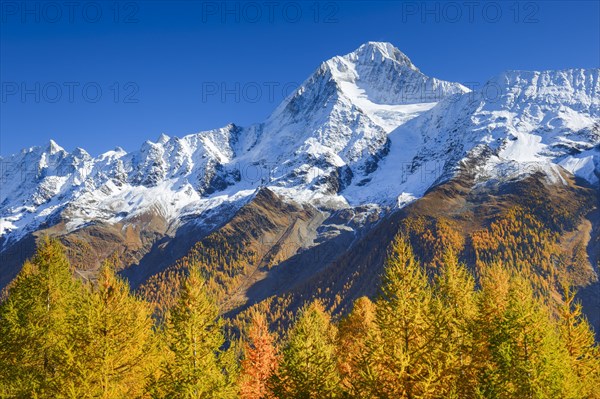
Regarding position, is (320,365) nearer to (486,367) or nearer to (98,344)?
(486,367)

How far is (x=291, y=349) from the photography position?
1122 inches

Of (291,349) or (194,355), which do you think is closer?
(194,355)

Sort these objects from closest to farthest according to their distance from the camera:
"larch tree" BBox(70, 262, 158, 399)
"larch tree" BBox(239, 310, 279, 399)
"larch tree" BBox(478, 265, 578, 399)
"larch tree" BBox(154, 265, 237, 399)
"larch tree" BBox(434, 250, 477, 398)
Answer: "larch tree" BBox(434, 250, 477, 398)
"larch tree" BBox(70, 262, 158, 399)
"larch tree" BBox(154, 265, 237, 399)
"larch tree" BBox(478, 265, 578, 399)
"larch tree" BBox(239, 310, 279, 399)

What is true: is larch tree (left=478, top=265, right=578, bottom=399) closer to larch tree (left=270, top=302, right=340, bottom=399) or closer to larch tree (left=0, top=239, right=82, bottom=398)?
larch tree (left=270, top=302, right=340, bottom=399)

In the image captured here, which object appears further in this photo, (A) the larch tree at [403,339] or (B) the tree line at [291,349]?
(B) the tree line at [291,349]

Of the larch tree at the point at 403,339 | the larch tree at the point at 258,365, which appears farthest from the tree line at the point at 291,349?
the larch tree at the point at 258,365

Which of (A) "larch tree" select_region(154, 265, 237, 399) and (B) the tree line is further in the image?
(A) "larch tree" select_region(154, 265, 237, 399)

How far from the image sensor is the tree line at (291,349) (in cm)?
2105

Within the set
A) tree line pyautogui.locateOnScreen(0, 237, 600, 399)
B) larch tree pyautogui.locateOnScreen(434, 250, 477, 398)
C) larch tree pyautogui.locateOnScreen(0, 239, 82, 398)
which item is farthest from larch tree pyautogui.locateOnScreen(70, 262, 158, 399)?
larch tree pyautogui.locateOnScreen(434, 250, 477, 398)

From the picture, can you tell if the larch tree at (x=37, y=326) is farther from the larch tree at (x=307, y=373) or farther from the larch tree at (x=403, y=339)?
the larch tree at (x=403, y=339)

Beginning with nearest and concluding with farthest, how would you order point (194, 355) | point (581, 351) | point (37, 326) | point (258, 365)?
1. point (194, 355)
2. point (37, 326)
3. point (581, 351)
4. point (258, 365)

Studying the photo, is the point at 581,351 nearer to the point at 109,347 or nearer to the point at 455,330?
the point at 455,330

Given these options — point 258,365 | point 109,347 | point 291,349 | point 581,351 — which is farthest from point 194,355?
point 581,351

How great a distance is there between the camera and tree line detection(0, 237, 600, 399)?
2105 centimetres
